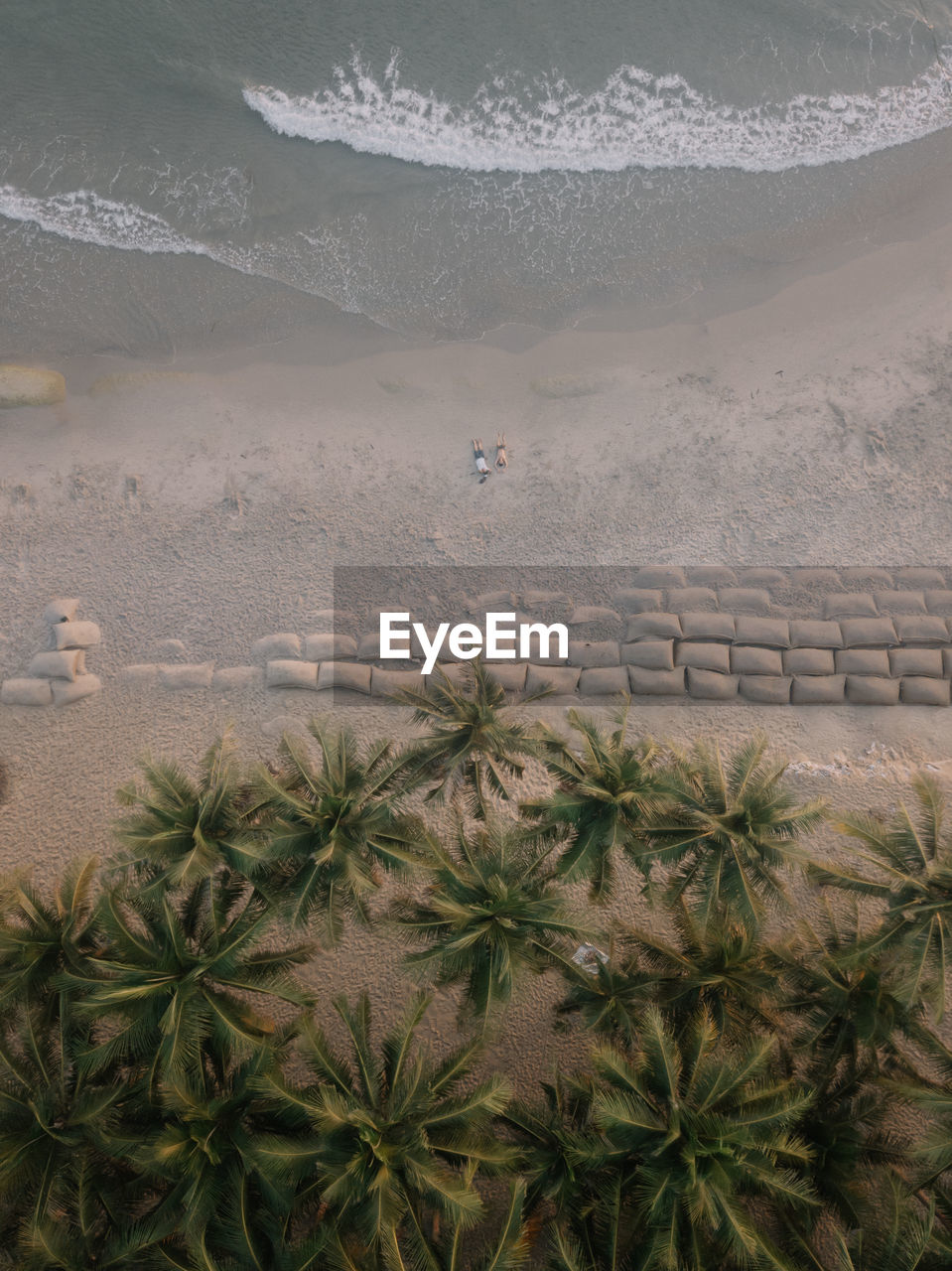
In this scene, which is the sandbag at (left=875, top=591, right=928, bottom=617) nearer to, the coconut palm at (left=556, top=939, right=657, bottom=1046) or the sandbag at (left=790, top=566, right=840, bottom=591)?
the sandbag at (left=790, top=566, right=840, bottom=591)

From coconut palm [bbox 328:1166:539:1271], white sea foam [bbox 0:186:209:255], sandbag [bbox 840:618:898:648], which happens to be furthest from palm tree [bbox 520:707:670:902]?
white sea foam [bbox 0:186:209:255]

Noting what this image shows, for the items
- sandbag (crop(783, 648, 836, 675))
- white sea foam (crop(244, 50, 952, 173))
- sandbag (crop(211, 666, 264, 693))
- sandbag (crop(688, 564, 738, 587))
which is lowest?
sandbag (crop(211, 666, 264, 693))

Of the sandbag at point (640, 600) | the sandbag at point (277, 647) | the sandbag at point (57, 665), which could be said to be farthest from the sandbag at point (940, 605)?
the sandbag at point (57, 665)

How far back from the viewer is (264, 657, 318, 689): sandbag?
14953mm

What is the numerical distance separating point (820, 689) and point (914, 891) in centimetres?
523

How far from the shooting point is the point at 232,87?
18172mm

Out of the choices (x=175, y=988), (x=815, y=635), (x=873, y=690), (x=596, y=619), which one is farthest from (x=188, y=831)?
(x=873, y=690)

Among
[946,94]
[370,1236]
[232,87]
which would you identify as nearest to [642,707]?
[370,1236]

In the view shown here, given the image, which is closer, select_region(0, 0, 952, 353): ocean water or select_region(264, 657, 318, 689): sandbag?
select_region(264, 657, 318, 689): sandbag

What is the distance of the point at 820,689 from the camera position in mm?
14703

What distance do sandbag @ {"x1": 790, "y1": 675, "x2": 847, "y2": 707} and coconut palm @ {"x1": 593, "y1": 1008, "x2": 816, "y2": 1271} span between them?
6.67 metres

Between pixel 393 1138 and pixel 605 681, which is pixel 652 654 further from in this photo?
pixel 393 1138

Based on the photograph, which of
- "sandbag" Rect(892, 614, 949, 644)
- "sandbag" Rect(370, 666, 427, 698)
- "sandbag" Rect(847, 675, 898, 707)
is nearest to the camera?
"sandbag" Rect(847, 675, 898, 707)

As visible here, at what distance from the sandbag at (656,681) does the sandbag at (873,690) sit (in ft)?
10.4
